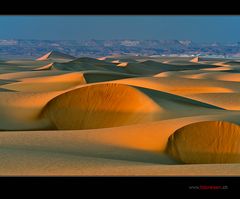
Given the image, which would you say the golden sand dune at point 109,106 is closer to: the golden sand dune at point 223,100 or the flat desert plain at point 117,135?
the flat desert plain at point 117,135

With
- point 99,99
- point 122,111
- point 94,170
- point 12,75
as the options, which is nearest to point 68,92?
point 99,99

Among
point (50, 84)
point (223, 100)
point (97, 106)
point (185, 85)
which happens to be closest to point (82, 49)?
point (50, 84)

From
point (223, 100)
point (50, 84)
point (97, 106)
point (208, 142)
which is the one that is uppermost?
point (208, 142)

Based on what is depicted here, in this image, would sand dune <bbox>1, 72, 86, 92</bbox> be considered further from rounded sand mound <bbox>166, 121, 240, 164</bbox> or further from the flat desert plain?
rounded sand mound <bbox>166, 121, 240, 164</bbox>

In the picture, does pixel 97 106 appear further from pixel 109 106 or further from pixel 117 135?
pixel 117 135

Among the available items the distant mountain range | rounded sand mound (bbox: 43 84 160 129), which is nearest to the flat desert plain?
rounded sand mound (bbox: 43 84 160 129)

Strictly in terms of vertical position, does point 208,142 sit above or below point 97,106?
above
